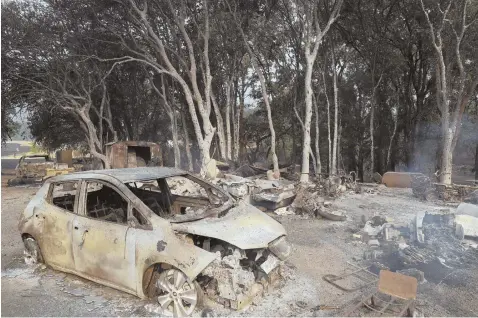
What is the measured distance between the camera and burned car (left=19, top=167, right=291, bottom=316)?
3924 mm

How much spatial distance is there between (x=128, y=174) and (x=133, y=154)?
13368mm

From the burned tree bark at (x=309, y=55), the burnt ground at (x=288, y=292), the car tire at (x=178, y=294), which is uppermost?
the burned tree bark at (x=309, y=55)

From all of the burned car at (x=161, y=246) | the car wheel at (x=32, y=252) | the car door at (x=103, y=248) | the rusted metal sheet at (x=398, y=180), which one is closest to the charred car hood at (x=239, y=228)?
the burned car at (x=161, y=246)

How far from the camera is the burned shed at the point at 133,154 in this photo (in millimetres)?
16938

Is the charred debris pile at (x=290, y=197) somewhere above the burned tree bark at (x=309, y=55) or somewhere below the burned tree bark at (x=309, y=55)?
below

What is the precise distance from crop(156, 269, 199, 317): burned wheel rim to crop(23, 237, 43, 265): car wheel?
7.93 feet

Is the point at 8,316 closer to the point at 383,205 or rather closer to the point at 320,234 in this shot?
the point at 320,234

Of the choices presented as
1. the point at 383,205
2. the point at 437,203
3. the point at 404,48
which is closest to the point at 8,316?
the point at 383,205

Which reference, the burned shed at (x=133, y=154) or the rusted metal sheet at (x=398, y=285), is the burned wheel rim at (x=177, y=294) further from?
the burned shed at (x=133, y=154)

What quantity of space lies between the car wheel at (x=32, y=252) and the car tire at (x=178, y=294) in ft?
7.94

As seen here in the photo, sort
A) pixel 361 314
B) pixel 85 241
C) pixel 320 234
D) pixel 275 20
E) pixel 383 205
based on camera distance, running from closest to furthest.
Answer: pixel 361 314
pixel 85 241
pixel 320 234
pixel 383 205
pixel 275 20

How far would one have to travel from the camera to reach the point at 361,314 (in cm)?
399

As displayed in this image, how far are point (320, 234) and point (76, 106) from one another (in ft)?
54.3

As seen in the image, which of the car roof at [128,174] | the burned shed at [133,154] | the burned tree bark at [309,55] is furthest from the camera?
the burned shed at [133,154]
